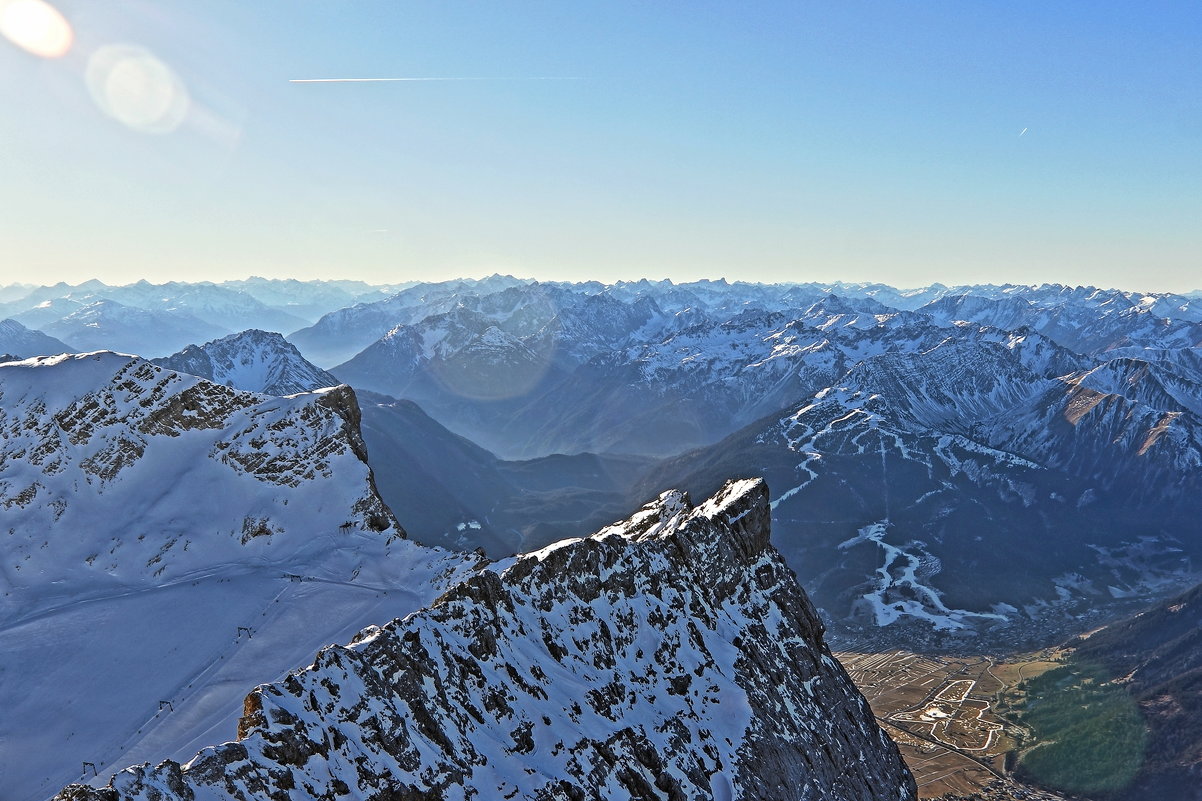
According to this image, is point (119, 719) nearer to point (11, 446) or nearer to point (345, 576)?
point (345, 576)

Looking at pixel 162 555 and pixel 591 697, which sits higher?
pixel 162 555

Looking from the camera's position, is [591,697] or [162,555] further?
[162,555]

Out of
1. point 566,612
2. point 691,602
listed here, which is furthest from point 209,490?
point 691,602

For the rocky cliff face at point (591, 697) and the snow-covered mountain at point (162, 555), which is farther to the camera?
the snow-covered mountain at point (162, 555)
